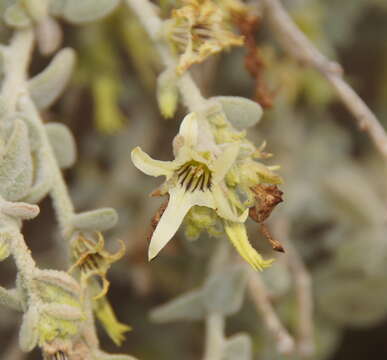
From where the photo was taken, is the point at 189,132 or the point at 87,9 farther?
the point at 87,9

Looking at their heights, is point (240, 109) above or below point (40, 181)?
above

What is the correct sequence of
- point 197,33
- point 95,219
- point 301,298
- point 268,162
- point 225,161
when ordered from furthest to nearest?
point 268,162
point 301,298
point 197,33
point 95,219
point 225,161

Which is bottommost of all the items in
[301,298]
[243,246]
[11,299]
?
[301,298]

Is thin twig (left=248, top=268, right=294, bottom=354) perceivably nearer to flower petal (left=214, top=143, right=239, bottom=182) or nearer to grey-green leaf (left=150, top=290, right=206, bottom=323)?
grey-green leaf (left=150, top=290, right=206, bottom=323)

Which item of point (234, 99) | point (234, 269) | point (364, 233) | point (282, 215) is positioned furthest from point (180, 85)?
point (364, 233)

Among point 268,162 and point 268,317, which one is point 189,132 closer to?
point 268,317

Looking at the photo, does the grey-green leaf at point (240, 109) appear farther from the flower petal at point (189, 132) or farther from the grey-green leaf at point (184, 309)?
the grey-green leaf at point (184, 309)

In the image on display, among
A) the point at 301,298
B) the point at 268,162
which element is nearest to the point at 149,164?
the point at 301,298
